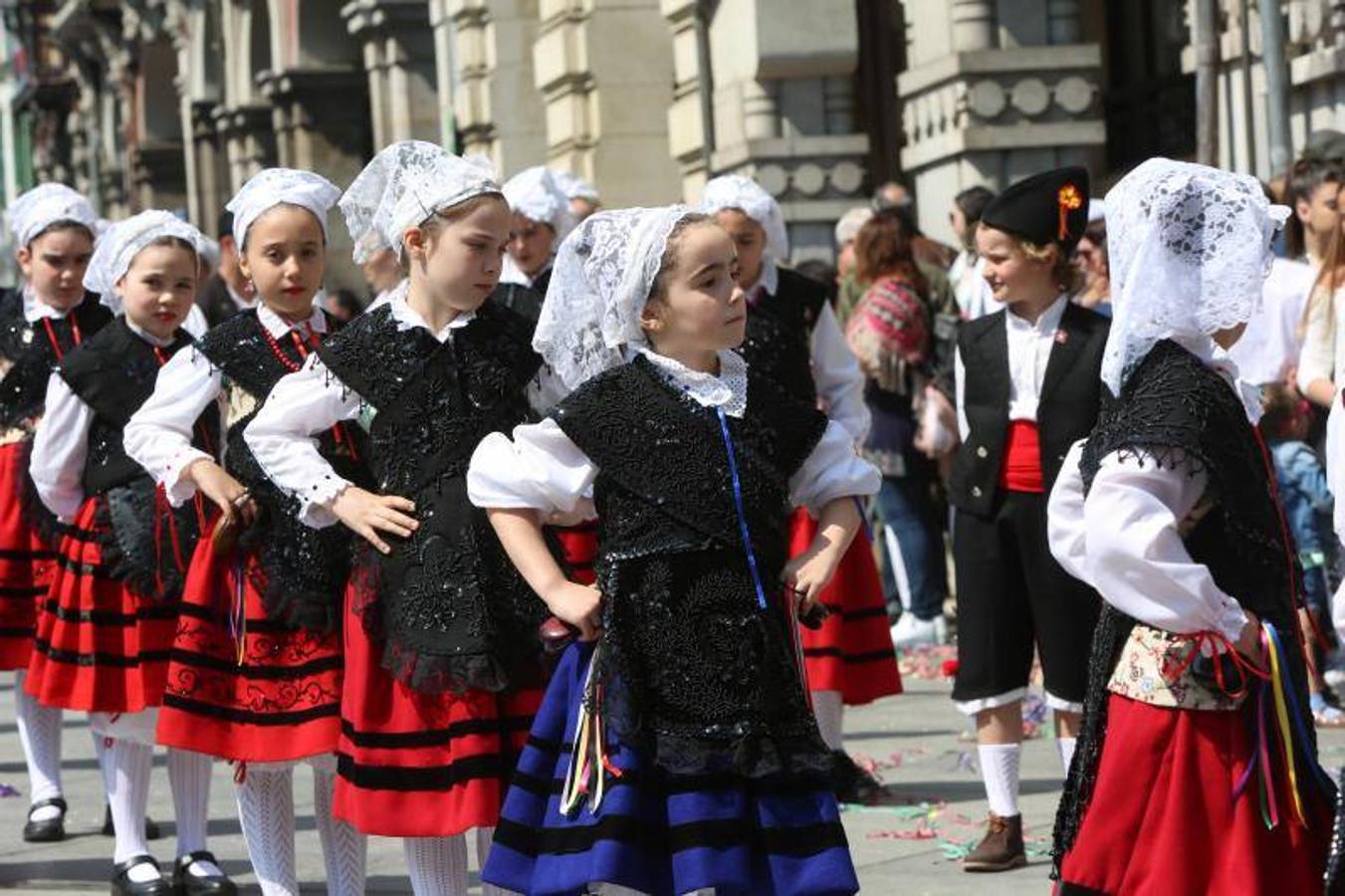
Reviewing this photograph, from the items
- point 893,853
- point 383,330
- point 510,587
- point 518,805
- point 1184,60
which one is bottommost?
point 893,853

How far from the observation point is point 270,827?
6.63 metres

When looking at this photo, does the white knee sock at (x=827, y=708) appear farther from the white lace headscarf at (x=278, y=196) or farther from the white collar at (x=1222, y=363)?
the white collar at (x=1222, y=363)

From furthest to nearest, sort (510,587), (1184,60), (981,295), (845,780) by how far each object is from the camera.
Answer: (1184,60) < (981,295) < (845,780) < (510,587)

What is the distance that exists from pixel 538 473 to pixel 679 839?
712 mm

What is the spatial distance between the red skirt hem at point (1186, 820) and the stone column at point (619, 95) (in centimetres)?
1404

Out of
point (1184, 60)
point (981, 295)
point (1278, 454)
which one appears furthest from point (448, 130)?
point (1278, 454)

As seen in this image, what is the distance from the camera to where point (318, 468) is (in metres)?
6.10

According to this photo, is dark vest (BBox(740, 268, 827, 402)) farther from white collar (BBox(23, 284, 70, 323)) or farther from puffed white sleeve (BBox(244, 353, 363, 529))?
white collar (BBox(23, 284, 70, 323))

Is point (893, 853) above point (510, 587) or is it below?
below

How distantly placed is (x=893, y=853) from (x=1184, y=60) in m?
6.11

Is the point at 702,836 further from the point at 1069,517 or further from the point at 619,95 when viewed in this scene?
the point at 619,95

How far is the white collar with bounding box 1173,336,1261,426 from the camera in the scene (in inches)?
205

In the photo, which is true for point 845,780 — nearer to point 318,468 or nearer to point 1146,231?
point 318,468

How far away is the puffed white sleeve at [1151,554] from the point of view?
197 inches
